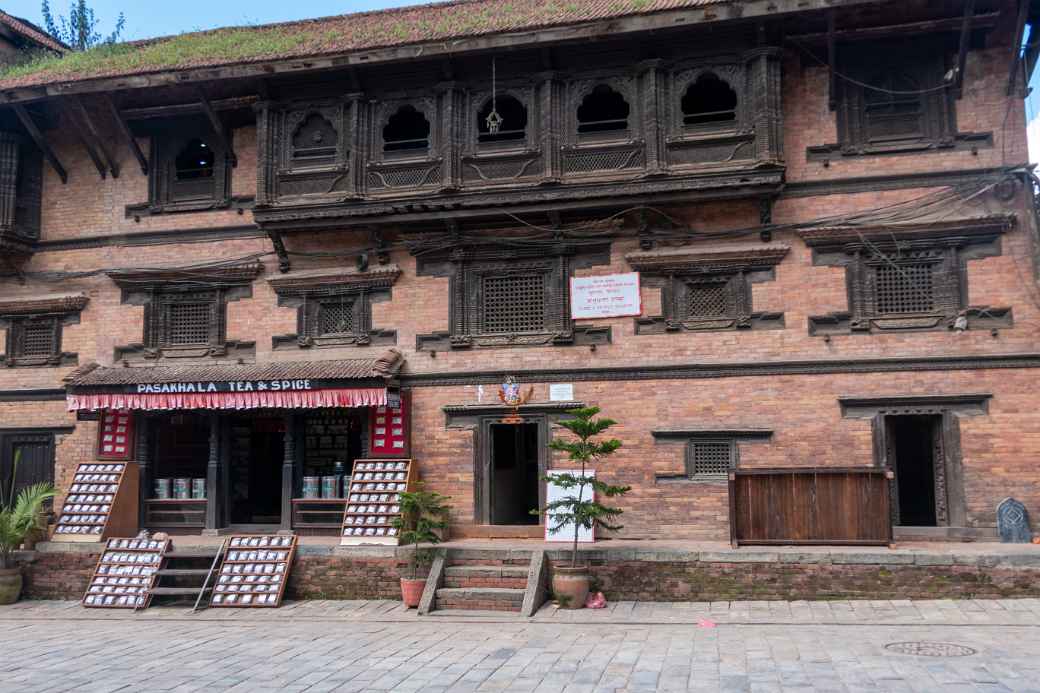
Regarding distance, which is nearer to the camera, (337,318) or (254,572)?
(254,572)

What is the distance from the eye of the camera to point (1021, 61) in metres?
16.0

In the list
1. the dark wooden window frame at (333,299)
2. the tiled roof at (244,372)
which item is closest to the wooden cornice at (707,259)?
the dark wooden window frame at (333,299)

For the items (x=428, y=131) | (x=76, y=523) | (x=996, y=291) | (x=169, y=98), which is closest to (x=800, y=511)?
(x=996, y=291)

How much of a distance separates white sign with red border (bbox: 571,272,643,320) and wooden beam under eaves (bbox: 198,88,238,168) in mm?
7650

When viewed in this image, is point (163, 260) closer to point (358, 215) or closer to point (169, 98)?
point (169, 98)

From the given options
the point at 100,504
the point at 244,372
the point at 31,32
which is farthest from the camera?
the point at 31,32

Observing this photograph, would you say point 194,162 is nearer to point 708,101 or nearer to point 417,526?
point 417,526

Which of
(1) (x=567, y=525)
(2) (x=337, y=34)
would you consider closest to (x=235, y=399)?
(1) (x=567, y=525)

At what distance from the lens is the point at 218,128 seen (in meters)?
18.3

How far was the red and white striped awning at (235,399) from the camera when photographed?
54.4 feet

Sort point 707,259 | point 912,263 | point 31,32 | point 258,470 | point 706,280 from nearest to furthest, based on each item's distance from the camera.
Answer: point 912,263
point 707,259
point 706,280
point 258,470
point 31,32

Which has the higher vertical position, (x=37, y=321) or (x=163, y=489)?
(x=37, y=321)

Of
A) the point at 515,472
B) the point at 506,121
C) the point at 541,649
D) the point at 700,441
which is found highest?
the point at 506,121

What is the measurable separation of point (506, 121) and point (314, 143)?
3.88 m
